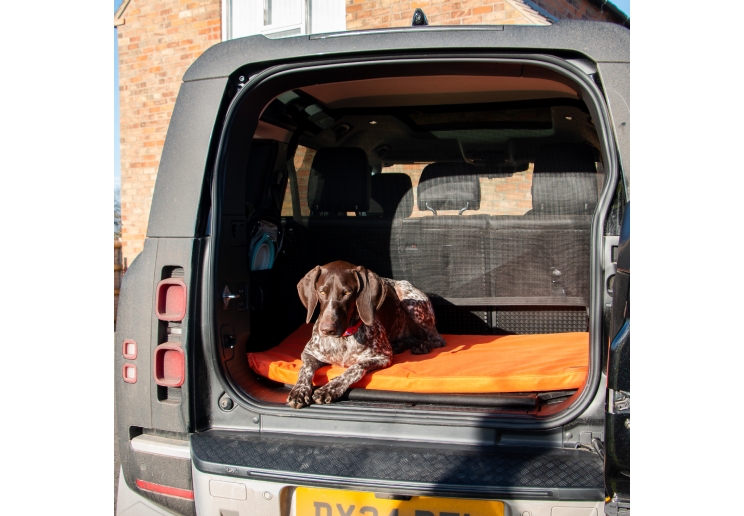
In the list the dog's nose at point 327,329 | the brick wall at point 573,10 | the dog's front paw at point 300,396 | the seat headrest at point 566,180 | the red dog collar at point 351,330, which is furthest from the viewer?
the brick wall at point 573,10

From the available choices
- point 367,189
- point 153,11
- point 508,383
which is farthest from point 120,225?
point 508,383

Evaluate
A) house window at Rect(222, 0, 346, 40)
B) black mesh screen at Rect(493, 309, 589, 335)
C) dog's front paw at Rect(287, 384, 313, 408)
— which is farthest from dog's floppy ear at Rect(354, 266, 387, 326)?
house window at Rect(222, 0, 346, 40)

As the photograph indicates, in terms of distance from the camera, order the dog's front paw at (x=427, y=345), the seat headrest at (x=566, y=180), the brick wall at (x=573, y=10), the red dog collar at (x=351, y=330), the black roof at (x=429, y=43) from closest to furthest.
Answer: the black roof at (x=429, y=43)
the red dog collar at (x=351, y=330)
the seat headrest at (x=566, y=180)
the dog's front paw at (x=427, y=345)
the brick wall at (x=573, y=10)

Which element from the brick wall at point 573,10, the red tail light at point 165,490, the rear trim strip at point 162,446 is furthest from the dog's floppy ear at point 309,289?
the brick wall at point 573,10

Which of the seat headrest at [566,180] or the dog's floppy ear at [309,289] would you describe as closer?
the dog's floppy ear at [309,289]

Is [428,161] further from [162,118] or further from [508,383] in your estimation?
[162,118]

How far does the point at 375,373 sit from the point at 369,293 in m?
0.44

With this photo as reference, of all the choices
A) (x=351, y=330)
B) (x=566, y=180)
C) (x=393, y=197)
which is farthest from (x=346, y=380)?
(x=566, y=180)

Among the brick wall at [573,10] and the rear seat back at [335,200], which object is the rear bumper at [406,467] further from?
the brick wall at [573,10]

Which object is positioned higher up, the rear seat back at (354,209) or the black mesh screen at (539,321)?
the rear seat back at (354,209)

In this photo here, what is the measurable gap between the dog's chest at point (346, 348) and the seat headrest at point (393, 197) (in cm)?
82

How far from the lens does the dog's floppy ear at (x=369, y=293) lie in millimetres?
3111

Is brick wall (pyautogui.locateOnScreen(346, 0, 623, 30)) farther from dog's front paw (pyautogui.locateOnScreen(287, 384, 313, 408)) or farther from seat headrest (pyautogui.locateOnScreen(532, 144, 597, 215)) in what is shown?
dog's front paw (pyautogui.locateOnScreen(287, 384, 313, 408))

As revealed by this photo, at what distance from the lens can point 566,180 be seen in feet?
11.3
